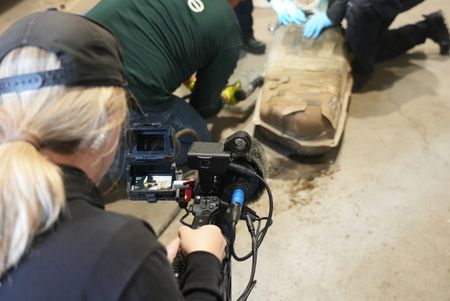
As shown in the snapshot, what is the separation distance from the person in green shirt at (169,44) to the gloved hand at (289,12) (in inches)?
18.1

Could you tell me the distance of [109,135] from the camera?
73 centimetres

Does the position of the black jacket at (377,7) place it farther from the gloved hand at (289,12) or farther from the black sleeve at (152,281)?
the black sleeve at (152,281)

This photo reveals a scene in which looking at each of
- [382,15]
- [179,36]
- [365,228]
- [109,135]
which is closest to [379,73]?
[382,15]

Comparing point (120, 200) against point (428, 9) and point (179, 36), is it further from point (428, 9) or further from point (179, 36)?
point (428, 9)

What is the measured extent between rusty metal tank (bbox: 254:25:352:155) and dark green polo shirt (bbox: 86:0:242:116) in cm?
29

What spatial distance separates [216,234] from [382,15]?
5.30 feet

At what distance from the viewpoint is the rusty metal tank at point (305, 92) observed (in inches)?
76.9

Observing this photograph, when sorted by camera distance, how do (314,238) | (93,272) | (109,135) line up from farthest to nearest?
(314,238) < (109,135) < (93,272)

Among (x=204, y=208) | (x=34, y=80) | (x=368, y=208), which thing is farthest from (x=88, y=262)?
(x=368, y=208)

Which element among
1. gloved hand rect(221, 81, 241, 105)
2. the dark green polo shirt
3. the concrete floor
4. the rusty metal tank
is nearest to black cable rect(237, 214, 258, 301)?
the concrete floor

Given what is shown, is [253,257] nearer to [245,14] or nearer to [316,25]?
[316,25]

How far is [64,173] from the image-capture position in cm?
67

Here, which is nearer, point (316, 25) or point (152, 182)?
point (152, 182)

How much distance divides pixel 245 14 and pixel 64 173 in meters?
2.09
